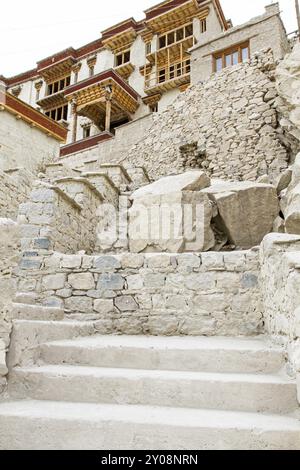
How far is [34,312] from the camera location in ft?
11.6

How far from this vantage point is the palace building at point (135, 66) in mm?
14289

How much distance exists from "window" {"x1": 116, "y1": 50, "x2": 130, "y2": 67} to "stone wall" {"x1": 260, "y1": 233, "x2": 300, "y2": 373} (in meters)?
25.9

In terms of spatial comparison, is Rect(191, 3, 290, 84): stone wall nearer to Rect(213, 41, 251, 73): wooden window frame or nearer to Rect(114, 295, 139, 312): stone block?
Rect(213, 41, 251, 73): wooden window frame

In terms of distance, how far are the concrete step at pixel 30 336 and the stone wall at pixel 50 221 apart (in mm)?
2153

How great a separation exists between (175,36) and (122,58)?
187 inches

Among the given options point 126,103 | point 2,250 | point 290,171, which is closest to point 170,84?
point 126,103

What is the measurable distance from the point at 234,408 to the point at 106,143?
48.8ft

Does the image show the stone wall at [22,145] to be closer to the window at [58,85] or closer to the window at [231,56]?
the window at [231,56]

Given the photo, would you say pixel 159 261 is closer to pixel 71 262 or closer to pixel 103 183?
pixel 71 262

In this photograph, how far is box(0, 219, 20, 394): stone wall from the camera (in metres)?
2.56

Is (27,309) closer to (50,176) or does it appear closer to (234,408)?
(234,408)

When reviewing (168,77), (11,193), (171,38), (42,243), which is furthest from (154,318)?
(171,38)

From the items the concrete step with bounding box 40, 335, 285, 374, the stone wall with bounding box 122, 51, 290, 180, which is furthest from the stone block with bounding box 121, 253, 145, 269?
the stone wall with bounding box 122, 51, 290, 180

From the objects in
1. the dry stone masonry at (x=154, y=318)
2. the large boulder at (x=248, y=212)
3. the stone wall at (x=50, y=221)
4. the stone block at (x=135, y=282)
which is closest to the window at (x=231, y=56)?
the dry stone masonry at (x=154, y=318)
